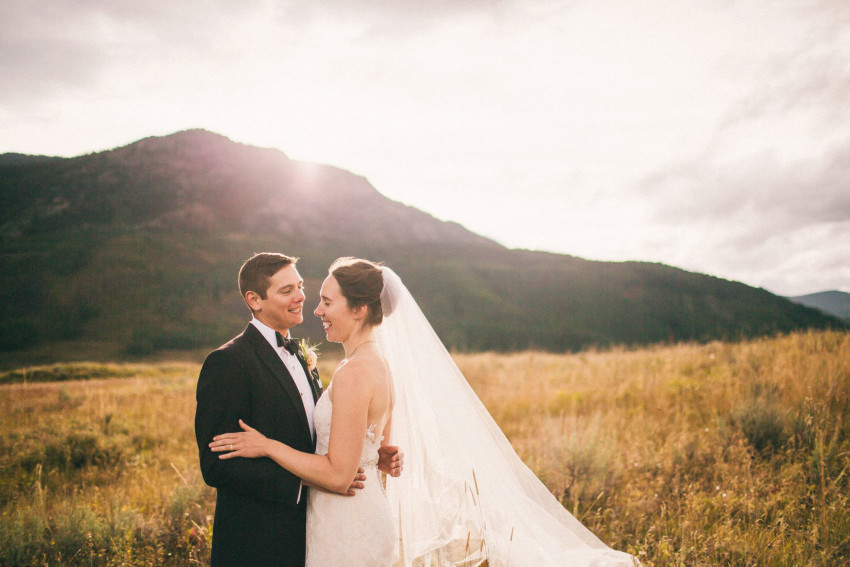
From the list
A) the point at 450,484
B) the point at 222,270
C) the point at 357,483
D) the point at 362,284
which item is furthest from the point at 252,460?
the point at 222,270

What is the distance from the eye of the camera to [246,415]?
2.39 metres

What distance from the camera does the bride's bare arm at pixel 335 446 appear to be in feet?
7.42

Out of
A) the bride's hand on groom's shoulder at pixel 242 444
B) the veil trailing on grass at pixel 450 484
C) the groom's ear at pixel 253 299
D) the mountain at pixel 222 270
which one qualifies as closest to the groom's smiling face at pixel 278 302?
the groom's ear at pixel 253 299

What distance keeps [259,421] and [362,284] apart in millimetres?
1008

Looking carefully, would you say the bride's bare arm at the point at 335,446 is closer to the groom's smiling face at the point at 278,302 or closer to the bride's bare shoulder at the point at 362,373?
the bride's bare shoulder at the point at 362,373

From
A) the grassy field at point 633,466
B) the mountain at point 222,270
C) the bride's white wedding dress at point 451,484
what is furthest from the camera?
the mountain at point 222,270

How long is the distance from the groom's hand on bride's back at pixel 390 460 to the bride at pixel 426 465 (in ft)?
0.41

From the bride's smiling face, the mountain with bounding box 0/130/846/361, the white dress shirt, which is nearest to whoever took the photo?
the white dress shirt

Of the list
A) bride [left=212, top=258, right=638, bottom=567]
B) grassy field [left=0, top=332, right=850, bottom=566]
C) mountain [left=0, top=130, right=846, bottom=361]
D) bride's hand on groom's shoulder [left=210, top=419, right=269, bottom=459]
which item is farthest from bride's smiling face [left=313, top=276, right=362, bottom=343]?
mountain [left=0, top=130, right=846, bottom=361]

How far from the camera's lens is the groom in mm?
2287

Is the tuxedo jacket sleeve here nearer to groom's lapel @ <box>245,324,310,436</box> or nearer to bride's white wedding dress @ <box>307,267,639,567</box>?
groom's lapel @ <box>245,324,310,436</box>

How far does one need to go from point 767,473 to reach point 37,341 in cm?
7200

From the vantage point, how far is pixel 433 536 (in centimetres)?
341

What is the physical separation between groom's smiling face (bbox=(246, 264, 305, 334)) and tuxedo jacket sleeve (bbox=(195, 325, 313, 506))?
0.19m
